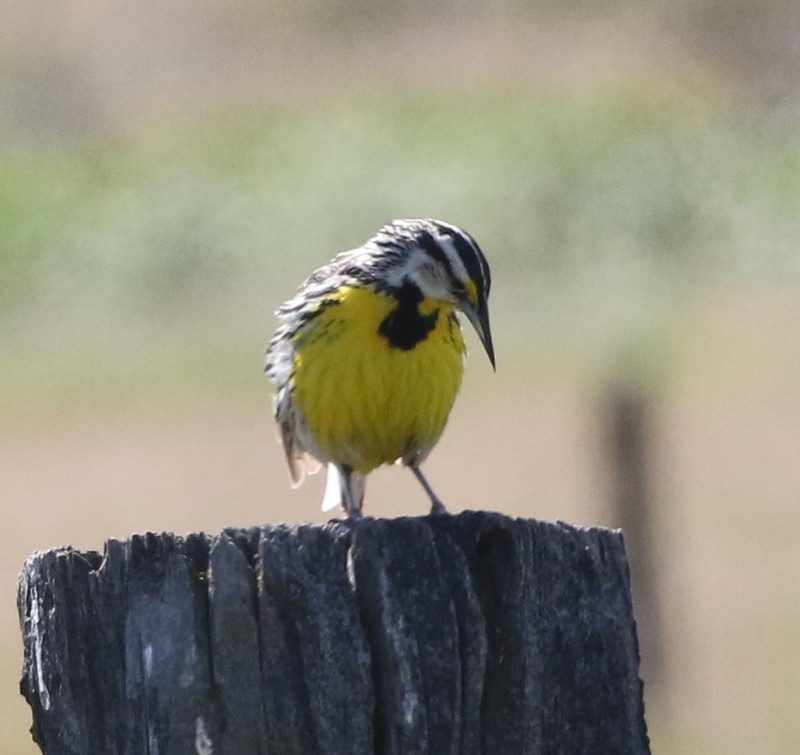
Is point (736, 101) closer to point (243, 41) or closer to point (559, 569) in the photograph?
point (243, 41)

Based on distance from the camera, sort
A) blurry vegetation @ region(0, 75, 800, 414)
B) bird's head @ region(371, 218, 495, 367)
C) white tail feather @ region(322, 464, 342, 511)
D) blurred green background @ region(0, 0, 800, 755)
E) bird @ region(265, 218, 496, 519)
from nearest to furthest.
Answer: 1. bird's head @ region(371, 218, 495, 367)
2. bird @ region(265, 218, 496, 519)
3. white tail feather @ region(322, 464, 342, 511)
4. blurred green background @ region(0, 0, 800, 755)
5. blurry vegetation @ region(0, 75, 800, 414)

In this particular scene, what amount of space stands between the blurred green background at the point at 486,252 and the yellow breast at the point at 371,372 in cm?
480

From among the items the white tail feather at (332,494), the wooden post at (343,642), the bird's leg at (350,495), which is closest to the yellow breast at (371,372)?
the bird's leg at (350,495)

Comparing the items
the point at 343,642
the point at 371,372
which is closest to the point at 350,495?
the point at 371,372

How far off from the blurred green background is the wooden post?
789 cm

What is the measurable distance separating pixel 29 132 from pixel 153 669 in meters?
28.6

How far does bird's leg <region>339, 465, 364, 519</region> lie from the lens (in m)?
7.91

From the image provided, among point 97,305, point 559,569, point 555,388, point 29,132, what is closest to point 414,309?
point 559,569

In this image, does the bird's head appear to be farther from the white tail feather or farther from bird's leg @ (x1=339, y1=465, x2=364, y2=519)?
the white tail feather

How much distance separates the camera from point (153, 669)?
3.80 m

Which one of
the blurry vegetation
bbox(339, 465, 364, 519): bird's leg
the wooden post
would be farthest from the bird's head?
the blurry vegetation

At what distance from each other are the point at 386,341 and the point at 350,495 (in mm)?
1141

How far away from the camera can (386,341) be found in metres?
7.11

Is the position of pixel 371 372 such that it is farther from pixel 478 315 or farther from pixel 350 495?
pixel 350 495
